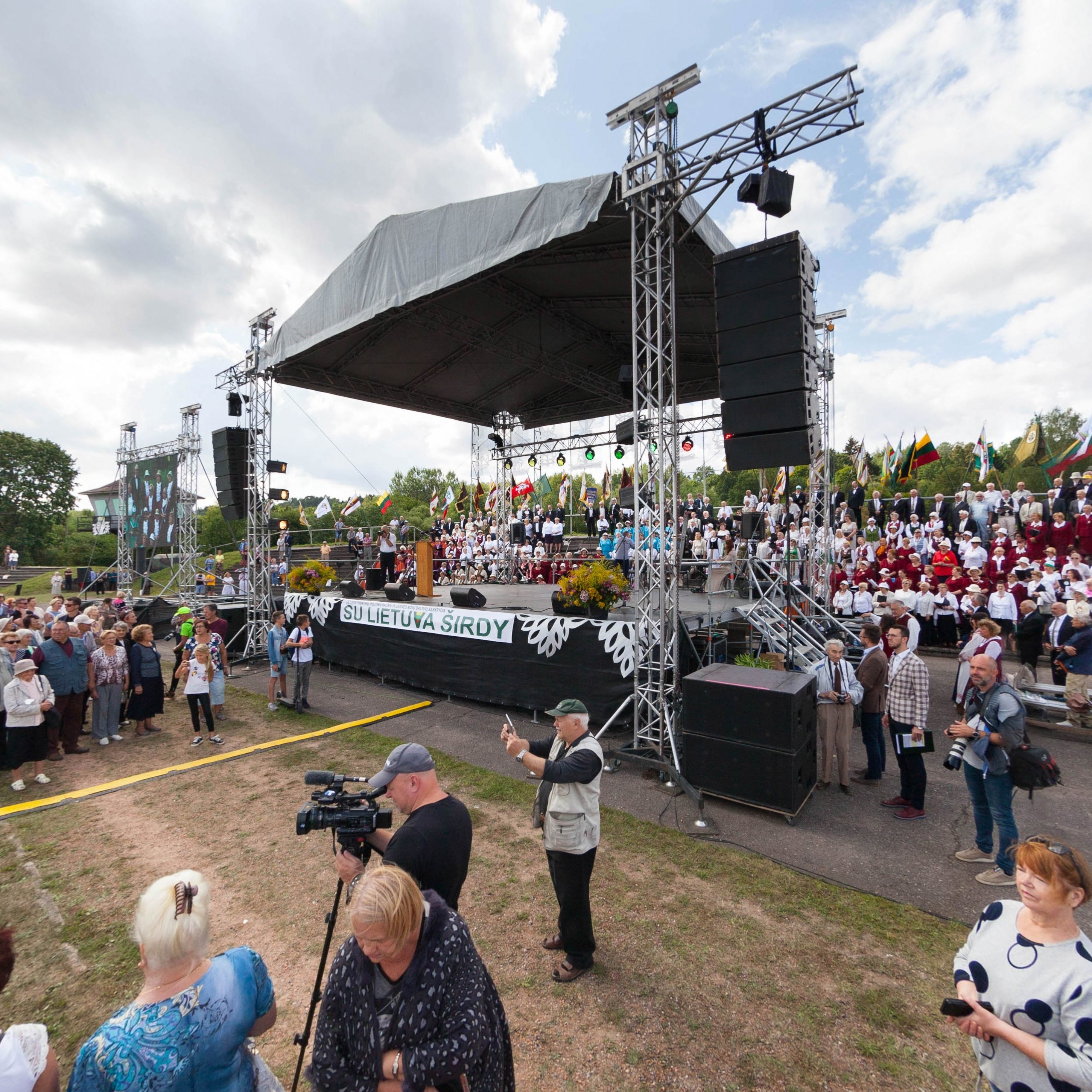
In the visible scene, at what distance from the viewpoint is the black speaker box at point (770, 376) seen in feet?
20.1

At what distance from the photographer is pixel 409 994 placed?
5.49 feet

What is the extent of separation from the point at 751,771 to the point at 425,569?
9108mm

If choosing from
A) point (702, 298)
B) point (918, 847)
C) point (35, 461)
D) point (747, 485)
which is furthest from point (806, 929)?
point (35, 461)

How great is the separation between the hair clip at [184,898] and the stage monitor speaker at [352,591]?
1161 centimetres

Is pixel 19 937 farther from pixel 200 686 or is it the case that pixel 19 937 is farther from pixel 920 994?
pixel 920 994

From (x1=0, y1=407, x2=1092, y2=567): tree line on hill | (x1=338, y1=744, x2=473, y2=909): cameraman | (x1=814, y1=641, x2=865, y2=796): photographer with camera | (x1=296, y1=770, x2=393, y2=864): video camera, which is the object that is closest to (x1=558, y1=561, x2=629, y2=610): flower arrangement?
(x1=814, y1=641, x2=865, y2=796): photographer with camera

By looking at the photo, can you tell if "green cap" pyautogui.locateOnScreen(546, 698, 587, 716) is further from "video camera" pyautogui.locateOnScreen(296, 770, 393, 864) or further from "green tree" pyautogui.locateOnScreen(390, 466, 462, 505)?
"green tree" pyautogui.locateOnScreen(390, 466, 462, 505)

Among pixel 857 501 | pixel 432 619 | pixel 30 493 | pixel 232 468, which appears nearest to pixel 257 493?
pixel 232 468

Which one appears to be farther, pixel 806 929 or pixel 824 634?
pixel 824 634

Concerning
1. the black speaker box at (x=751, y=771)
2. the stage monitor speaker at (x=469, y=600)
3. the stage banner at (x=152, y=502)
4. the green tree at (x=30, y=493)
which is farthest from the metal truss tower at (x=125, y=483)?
the green tree at (x=30, y=493)

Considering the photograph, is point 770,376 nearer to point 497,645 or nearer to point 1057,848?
point 1057,848

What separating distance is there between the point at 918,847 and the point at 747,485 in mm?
52796

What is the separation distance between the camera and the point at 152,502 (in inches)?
852

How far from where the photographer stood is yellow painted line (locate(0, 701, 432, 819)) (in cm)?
616
